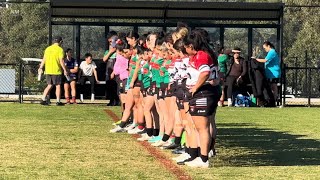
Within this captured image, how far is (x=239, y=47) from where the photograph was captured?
91.7 feet

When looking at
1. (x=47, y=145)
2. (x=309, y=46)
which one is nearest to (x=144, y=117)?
(x=47, y=145)

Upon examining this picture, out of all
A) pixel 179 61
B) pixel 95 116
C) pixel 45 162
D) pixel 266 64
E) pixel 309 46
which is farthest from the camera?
pixel 309 46

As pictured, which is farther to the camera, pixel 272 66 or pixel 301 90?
pixel 301 90

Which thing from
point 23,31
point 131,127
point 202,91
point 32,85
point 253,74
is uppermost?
point 23,31

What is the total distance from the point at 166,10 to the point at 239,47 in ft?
8.25

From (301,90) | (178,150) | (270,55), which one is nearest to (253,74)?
(270,55)

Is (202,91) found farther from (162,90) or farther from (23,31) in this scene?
(23,31)

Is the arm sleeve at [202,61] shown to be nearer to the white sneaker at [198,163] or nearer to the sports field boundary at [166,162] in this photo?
the white sneaker at [198,163]

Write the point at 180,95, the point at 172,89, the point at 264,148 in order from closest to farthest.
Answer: the point at 180,95
the point at 172,89
the point at 264,148

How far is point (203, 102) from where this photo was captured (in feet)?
36.9

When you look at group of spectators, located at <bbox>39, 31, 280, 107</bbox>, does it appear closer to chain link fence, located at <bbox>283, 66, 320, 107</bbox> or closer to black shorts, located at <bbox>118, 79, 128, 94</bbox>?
chain link fence, located at <bbox>283, 66, 320, 107</bbox>

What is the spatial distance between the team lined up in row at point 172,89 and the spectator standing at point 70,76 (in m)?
8.82

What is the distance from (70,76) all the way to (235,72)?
16.0ft

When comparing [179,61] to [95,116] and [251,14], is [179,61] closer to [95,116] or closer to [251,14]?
[95,116]
